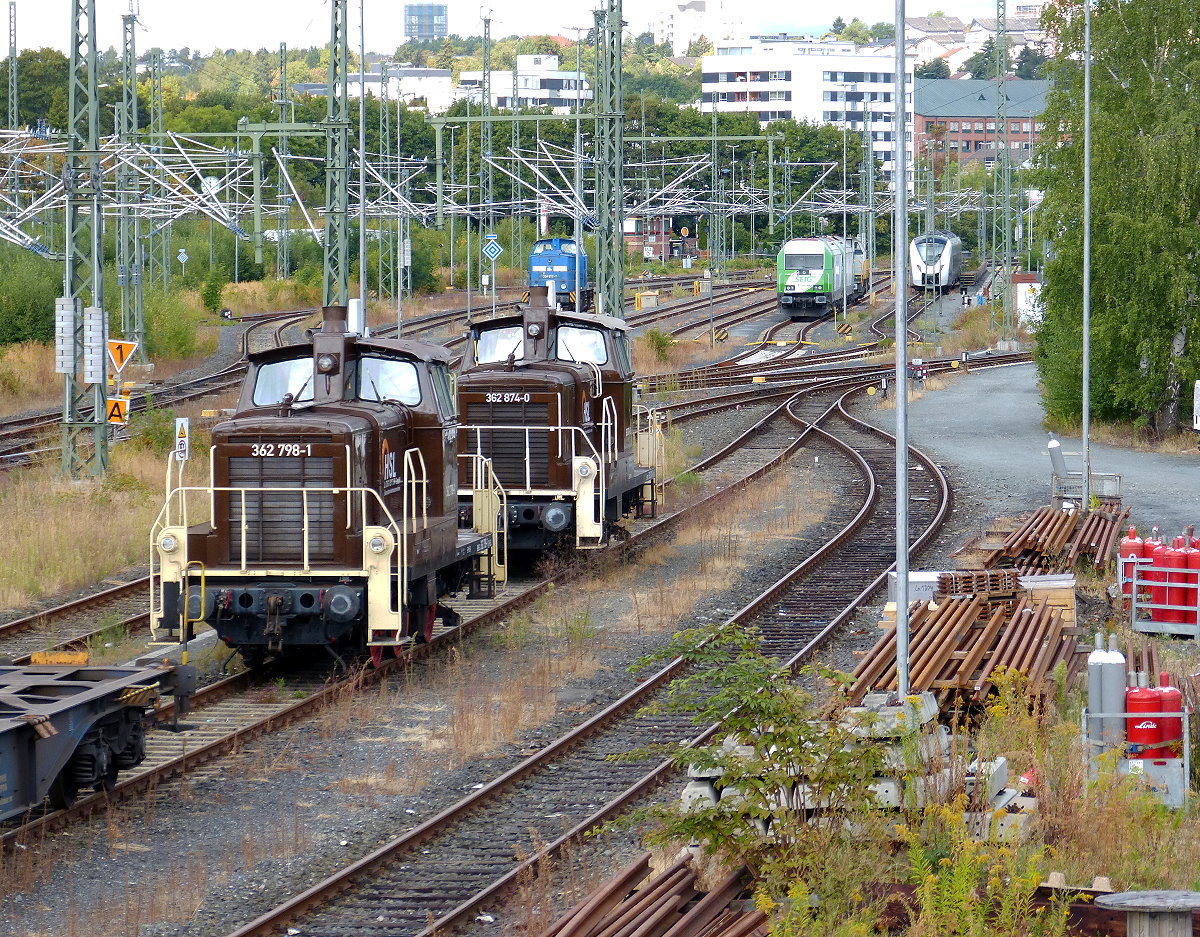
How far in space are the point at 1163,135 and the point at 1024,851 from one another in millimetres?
24993

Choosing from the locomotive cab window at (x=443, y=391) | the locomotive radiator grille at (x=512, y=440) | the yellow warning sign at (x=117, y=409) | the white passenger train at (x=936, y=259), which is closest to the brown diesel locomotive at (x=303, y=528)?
the locomotive cab window at (x=443, y=391)

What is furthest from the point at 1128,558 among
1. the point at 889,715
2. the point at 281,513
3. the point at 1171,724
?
the point at 281,513

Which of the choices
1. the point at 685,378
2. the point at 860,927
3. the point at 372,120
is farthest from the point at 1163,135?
the point at 372,120

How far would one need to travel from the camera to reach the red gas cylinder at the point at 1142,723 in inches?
433

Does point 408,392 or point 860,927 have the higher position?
point 408,392

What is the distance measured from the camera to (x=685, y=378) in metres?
44.0

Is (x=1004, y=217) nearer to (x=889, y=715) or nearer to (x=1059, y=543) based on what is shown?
(x=1059, y=543)

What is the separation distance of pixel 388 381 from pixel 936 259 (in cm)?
5647

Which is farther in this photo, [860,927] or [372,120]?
[372,120]

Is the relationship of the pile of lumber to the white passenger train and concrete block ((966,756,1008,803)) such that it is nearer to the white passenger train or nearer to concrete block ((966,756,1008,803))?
concrete block ((966,756,1008,803))

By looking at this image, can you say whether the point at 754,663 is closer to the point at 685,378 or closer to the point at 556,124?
the point at 685,378

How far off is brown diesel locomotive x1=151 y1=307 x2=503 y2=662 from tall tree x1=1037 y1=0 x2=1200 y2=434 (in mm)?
21021

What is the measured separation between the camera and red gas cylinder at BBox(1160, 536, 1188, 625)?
1667cm

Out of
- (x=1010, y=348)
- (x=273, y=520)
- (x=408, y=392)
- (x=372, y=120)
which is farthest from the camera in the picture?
(x=372, y=120)
